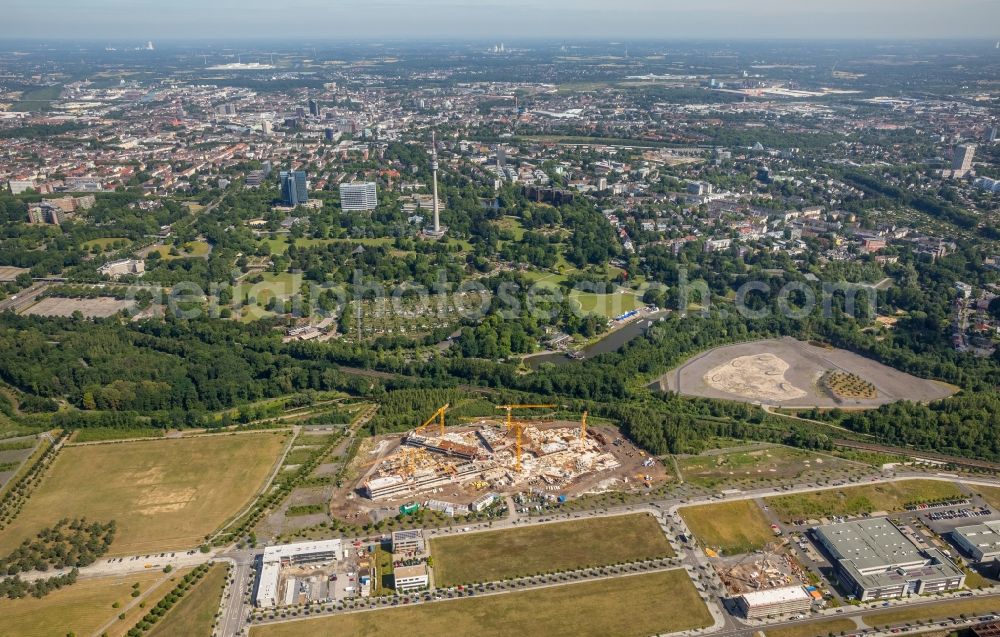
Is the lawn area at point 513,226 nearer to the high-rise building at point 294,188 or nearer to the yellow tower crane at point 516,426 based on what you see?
the high-rise building at point 294,188

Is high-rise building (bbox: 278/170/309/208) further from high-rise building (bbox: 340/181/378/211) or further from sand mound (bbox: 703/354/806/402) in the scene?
sand mound (bbox: 703/354/806/402)

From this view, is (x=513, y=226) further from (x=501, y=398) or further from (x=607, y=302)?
(x=501, y=398)

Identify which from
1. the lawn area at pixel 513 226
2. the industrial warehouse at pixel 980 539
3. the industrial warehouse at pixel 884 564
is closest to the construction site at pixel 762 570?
the industrial warehouse at pixel 884 564

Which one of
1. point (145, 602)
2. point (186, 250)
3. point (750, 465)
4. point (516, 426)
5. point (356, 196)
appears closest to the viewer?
point (145, 602)

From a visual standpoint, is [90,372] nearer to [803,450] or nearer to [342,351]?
[342,351]

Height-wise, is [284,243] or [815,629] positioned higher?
[284,243]

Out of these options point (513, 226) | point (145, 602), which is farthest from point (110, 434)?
point (513, 226)
